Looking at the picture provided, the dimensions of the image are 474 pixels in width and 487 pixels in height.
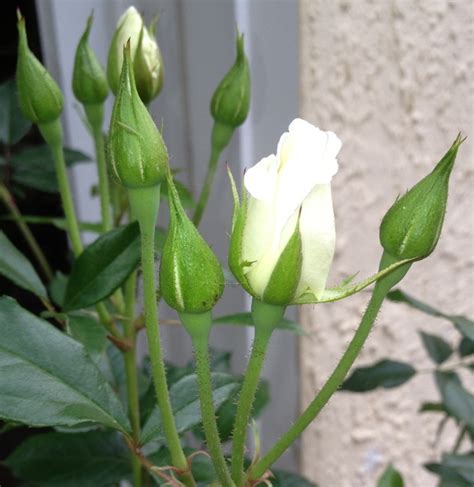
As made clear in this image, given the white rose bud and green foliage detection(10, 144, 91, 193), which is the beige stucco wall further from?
the white rose bud

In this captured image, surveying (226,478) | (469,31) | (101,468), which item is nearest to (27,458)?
(101,468)

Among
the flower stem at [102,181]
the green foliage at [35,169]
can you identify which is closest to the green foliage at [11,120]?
the green foliage at [35,169]

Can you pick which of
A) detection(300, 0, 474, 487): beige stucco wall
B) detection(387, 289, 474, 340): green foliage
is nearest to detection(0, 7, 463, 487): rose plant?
detection(387, 289, 474, 340): green foliage

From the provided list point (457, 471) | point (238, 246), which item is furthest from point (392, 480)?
point (238, 246)

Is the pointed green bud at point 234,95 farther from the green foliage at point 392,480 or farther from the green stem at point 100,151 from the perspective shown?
the green foliage at point 392,480

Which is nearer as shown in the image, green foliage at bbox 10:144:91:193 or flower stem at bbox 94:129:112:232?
flower stem at bbox 94:129:112:232
